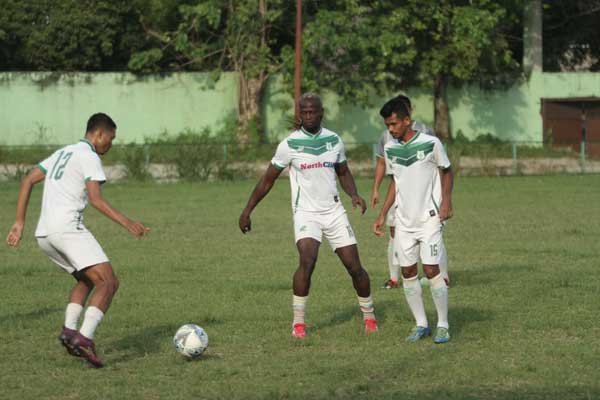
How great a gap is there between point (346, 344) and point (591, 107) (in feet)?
121

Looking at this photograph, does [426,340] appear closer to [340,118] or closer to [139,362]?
[139,362]

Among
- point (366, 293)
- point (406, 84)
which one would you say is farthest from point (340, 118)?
point (366, 293)

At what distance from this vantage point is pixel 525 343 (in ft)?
28.8

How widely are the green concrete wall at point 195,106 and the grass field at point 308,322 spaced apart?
2358cm

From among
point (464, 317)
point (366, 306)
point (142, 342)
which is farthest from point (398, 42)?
point (142, 342)

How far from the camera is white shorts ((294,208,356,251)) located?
30.7 feet

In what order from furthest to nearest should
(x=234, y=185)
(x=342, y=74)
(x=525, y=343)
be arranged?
(x=342, y=74), (x=234, y=185), (x=525, y=343)

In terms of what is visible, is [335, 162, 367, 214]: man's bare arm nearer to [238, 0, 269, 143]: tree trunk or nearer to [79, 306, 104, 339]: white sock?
[79, 306, 104, 339]: white sock

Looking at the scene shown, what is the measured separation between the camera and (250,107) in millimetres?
42719

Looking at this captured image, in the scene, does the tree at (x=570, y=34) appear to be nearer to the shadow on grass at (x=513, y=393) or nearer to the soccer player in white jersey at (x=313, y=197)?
the soccer player in white jersey at (x=313, y=197)

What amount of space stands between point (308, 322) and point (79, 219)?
2.82 meters

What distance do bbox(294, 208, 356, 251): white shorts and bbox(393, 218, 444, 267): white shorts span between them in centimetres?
48

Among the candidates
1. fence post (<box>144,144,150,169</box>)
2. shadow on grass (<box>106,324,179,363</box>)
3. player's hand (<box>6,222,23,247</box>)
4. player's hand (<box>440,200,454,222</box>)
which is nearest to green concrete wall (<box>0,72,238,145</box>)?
fence post (<box>144,144,150,169</box>)

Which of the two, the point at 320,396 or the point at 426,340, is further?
the point at 426,340
